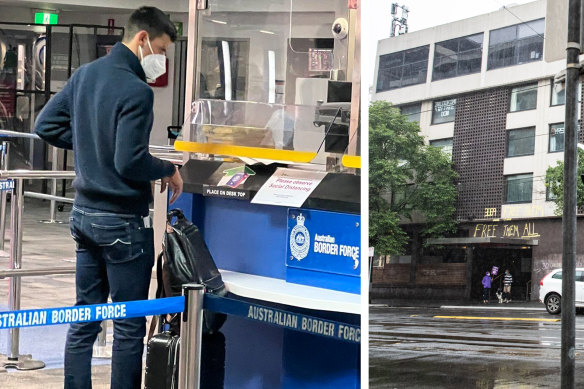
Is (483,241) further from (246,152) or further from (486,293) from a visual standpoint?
(246,152)

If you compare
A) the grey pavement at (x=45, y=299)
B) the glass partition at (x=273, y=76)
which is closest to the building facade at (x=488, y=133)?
the glass partition at (x=273, y=76)

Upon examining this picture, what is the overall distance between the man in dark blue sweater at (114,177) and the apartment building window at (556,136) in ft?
3.99

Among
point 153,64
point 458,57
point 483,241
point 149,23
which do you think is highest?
point 149,23

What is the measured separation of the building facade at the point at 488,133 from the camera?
4.98 feet

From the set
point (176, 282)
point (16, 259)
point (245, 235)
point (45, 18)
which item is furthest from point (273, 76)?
point (45, 18)

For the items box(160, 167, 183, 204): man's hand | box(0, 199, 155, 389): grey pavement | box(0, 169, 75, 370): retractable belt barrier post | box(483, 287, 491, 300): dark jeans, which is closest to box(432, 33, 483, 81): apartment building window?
box(483, 287, 491, 300): dark jeans

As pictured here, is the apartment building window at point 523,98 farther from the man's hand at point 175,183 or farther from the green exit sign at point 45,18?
the green exit sign at point 45,18

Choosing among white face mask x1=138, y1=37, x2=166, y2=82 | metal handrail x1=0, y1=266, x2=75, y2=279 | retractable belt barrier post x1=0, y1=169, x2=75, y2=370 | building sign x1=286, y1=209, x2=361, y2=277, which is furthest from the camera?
retractable belt barrier post x1=0, y1=169, x2=75, y2=370

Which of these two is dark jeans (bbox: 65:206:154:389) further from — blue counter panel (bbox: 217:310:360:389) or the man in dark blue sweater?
blue counter panel (bbox: 217:310:360:389)

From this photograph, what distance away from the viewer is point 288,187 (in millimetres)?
2459

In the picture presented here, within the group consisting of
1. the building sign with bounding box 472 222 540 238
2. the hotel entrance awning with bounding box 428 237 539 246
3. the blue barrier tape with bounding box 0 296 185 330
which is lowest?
the blue barrier tape with bounding box 0 296 185 330

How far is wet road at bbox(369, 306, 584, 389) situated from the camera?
5.04 ft

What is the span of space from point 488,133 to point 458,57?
0.55 feet

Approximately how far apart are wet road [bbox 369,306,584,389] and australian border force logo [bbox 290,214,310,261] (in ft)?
2.21
